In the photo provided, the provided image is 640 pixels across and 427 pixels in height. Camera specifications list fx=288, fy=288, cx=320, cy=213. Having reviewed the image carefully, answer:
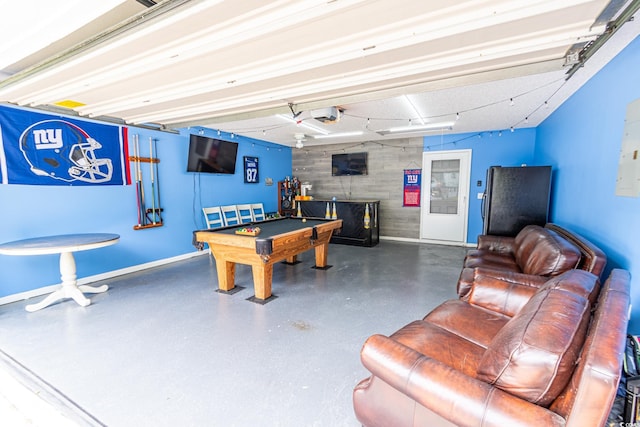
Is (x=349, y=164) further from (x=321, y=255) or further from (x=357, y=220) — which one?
(x=321, y=255)

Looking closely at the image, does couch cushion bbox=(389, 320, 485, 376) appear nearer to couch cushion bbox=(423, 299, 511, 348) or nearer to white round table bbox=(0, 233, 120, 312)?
couch cushion bbox=(423, 299, 511, 348)

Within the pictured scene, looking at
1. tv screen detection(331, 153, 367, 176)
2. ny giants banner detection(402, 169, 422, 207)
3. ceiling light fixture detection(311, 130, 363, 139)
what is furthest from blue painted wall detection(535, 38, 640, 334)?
tv screen detection(331, 153, 367, 176)

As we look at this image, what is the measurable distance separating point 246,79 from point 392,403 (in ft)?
8.42

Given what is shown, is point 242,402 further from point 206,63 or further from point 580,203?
point 580,203

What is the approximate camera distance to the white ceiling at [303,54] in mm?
1580

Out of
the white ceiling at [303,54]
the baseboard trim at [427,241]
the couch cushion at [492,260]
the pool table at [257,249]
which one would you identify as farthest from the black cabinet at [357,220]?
the white ceiling at [303,54]

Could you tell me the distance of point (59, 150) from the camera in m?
3.60

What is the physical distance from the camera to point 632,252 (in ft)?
6.21

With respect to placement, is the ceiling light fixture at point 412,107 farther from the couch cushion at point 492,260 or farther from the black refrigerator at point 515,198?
the couch cushion at point 492,260

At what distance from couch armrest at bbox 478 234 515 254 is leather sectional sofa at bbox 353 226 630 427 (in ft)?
7.83

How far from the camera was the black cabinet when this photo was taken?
6137mm

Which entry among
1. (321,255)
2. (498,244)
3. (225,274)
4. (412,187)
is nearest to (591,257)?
(498,244)

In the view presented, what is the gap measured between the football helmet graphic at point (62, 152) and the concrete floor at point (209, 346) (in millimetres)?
1524

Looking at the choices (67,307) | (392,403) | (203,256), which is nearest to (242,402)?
(392,403)
